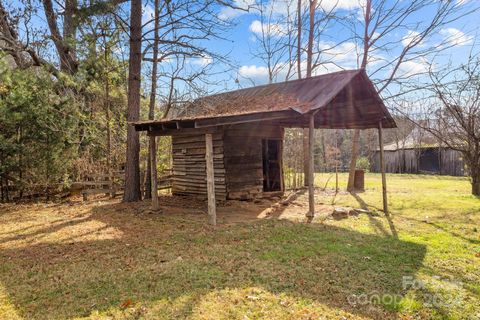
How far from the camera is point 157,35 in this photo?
10.5 meters

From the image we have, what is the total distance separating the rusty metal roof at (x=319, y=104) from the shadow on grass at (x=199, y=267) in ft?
8.48

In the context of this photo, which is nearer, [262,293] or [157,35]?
[262,293]

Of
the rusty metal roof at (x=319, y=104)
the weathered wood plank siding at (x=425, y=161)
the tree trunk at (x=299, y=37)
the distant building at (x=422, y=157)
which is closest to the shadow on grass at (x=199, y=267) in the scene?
the rusty metal roof at (x=319, y=104)

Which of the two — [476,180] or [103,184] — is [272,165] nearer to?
[103,184]

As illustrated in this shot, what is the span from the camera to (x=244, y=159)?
10.0 meters

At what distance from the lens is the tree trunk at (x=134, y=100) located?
31.4ft

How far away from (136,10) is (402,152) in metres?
24.8

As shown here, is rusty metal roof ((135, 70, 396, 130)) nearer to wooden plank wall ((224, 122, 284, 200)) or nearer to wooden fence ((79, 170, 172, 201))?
wooden plank wall ((224, 122, 284, 200))

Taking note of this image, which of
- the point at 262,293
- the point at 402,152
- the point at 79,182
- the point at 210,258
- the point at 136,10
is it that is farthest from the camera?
the point at 402,152

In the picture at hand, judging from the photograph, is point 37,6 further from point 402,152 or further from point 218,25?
point 402,152

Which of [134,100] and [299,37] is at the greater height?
[299,37]

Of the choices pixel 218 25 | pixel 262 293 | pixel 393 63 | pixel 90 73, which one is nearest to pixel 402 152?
pixel 393 63

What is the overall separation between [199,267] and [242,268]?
2.11 feet

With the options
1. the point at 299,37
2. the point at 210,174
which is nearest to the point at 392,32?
the point at 299,37
